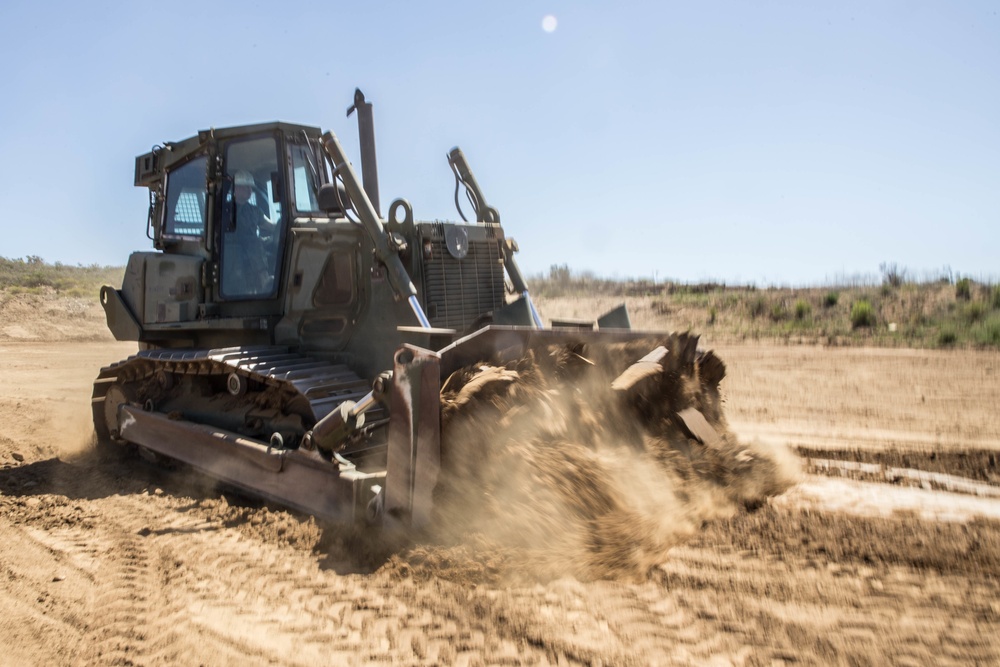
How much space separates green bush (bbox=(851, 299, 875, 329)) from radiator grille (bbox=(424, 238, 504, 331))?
1199 centimetres

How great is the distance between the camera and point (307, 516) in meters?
4.88

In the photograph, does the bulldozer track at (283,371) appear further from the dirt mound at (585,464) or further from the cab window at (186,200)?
the cab window at (186,200)

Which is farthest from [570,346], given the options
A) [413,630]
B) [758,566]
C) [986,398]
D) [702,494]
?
[986,398]

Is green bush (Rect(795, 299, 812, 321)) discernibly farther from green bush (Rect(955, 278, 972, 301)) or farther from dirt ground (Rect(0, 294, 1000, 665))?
dirt ground (Rect(0, 294, 1000, 665))

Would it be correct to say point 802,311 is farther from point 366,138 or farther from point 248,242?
point 248,242

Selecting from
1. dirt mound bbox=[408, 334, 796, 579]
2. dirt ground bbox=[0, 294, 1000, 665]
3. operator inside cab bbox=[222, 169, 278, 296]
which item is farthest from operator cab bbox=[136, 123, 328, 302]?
dirt mound bbox=[408, 334, 796, 579]

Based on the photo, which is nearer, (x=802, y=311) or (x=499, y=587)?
(x=499, y=587)

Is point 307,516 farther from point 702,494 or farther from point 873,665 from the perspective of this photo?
point 873,665

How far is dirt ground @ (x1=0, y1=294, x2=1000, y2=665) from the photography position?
3.03 m

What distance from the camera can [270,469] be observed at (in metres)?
5.07

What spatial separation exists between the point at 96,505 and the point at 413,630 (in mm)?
3666

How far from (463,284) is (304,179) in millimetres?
1696

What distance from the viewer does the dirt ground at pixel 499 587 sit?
3.03m

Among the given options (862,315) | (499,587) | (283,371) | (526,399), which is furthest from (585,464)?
(862,315)
